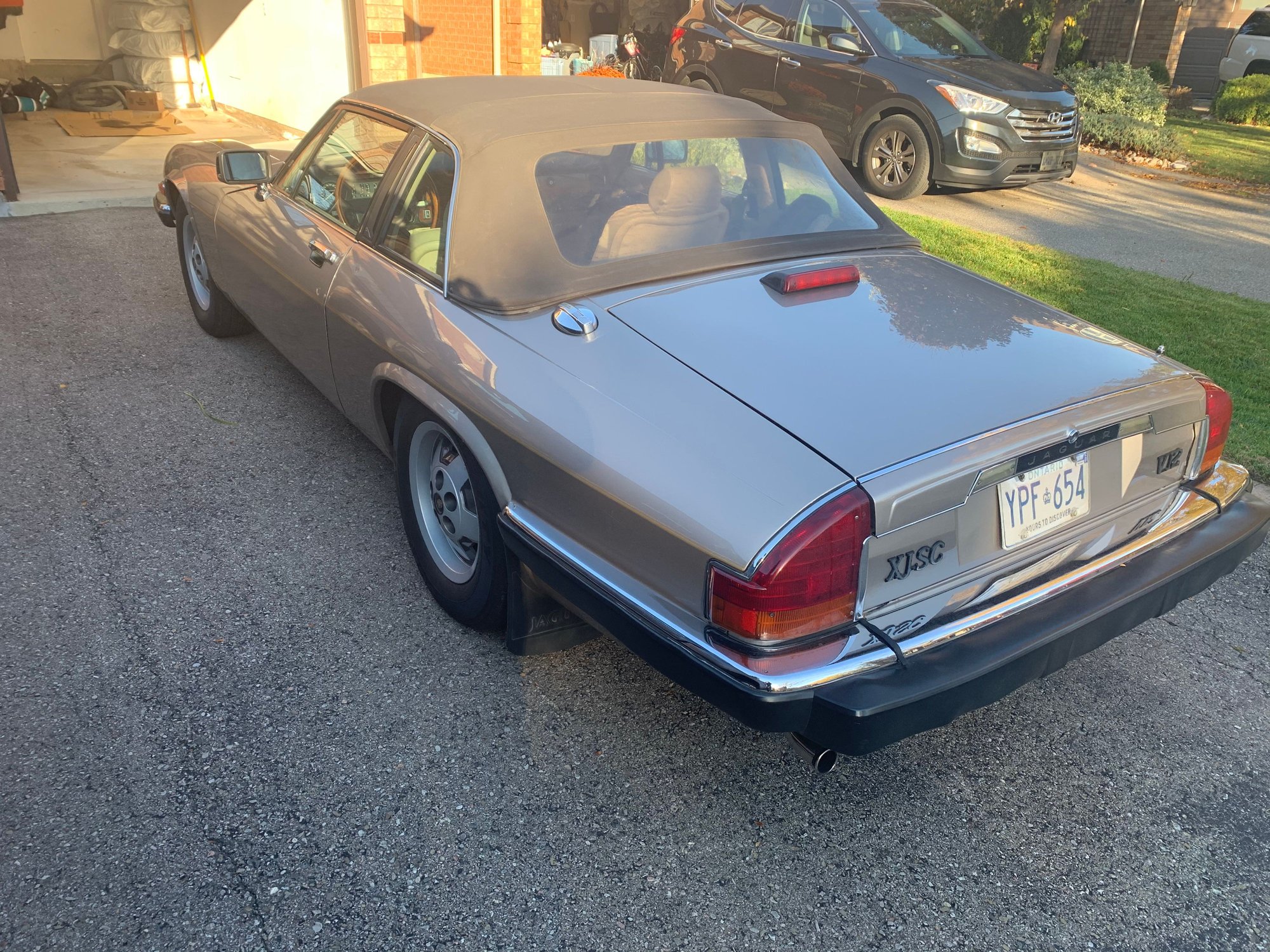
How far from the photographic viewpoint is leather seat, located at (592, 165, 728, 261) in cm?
299

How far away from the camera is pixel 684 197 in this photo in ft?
10.5

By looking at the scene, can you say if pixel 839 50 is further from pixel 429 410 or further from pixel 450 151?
pixel 429 410

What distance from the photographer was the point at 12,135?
1056cm

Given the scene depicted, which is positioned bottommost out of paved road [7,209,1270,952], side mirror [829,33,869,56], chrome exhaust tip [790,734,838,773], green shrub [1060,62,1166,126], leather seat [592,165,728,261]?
paved road [7,209,1270,952]

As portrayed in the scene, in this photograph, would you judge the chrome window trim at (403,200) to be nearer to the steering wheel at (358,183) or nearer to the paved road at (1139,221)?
the steering wheel at (358,183)

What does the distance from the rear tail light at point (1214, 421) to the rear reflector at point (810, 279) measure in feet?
3.34

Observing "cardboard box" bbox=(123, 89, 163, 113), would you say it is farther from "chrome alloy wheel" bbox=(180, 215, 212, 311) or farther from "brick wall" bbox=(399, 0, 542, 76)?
"chrome alloy wheel" bbox=(180, 215, 212, 311)

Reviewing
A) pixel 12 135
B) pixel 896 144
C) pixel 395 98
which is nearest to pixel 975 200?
pixel 896 144

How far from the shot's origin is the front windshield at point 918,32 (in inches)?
362

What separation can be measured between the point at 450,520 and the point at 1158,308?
17.1ft

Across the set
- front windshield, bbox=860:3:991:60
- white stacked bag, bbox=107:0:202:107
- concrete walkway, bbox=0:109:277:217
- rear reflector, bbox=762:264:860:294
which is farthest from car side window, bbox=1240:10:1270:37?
rear reflector, bbox=762:264:860:294

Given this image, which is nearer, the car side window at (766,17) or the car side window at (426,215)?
the car side window at (426,215)

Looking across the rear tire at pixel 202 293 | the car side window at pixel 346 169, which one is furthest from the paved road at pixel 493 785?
the rear tire at pixel 202 293

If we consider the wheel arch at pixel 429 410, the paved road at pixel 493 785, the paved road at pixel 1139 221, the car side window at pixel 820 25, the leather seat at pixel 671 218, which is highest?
the car side window at pixel 820 25
